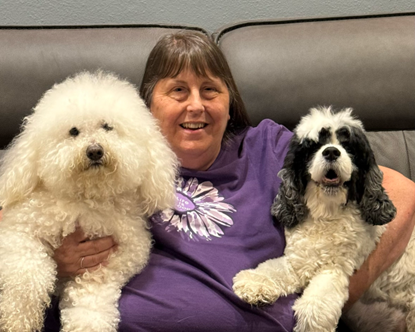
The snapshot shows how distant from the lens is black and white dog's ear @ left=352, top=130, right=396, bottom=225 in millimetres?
1313

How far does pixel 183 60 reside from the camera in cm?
158

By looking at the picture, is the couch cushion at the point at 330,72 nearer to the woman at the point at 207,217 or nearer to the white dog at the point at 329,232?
the woman at the point at 207,217

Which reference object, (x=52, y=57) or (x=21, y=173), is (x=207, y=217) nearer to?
(x=21, y=173)

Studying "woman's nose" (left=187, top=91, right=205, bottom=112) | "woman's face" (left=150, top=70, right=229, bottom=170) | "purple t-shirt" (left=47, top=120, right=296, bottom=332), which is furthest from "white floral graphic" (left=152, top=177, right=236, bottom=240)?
"woman's nose" (left=187, top=91, right=205, bottom=112)

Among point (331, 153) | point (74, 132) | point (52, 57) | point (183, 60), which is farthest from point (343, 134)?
point (52, 57)

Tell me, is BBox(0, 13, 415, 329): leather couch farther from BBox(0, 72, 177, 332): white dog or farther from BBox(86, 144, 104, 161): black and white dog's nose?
BBox(86, 144, 104, 161): black and white dog's nose

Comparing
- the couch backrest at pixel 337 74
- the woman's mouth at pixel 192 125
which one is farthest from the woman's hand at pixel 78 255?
the couch backrest at pixel 337 74

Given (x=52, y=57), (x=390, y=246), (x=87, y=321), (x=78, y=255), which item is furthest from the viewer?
(x=52, y=57)

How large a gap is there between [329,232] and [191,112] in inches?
22.4

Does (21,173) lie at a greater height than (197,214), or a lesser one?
greater

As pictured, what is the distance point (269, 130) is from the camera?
168cm

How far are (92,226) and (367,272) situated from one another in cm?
78

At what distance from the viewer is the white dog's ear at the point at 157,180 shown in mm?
1323

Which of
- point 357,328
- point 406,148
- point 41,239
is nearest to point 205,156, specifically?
point 41,239
